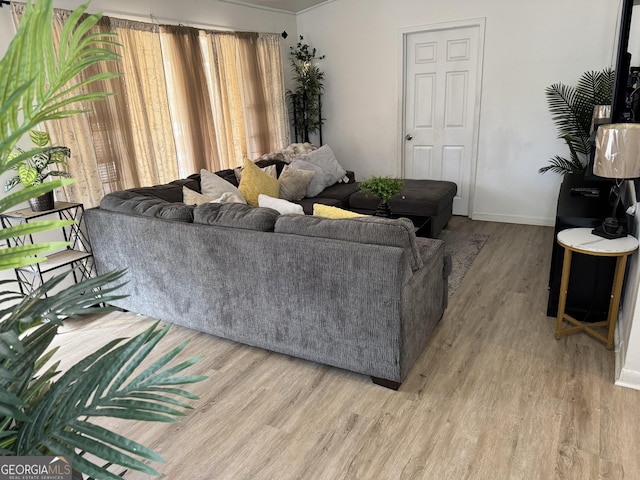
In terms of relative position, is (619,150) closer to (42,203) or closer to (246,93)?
(42,203)

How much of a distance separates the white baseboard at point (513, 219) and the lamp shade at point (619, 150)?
2.75 meters

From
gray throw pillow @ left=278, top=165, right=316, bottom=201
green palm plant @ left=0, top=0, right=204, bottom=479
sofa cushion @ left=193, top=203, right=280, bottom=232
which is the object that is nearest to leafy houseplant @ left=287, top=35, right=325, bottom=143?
gray throw pillow @ left=278, top=165, right=316, bottom=201

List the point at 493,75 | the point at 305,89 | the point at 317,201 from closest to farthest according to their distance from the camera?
1. the point at 317,201
2. the point at 493,75
3. the point at 305,89

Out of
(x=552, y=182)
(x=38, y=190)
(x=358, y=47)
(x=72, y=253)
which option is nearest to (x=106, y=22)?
(x=72, y=253)

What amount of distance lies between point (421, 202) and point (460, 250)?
0.60 meters

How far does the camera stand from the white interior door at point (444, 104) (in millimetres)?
4871

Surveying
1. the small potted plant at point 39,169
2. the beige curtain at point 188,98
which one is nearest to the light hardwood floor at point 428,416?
the small potted plant at point 39,169

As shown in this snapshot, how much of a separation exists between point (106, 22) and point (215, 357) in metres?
2.64

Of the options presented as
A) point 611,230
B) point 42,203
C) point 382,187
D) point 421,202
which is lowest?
point 421,202

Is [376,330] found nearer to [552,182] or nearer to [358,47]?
[552,182]

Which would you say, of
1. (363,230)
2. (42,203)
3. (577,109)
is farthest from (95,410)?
(577,109)

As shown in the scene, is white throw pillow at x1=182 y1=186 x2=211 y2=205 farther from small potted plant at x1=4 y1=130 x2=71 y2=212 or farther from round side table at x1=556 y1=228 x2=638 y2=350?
round side table at x1=556 y1=228 x2=638 y2=350

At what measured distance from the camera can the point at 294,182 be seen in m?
4.35

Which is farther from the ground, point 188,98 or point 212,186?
point 188,98
